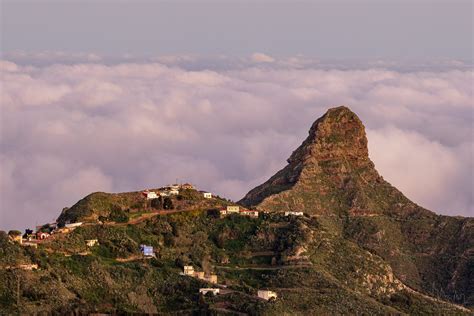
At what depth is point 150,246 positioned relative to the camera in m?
182

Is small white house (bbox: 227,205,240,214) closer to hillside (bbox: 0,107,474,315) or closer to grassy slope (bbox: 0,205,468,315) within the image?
hillside (bbox: 0,107,474,315)

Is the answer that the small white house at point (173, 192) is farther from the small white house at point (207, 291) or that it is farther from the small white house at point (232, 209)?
the small white house at point (207, 291)

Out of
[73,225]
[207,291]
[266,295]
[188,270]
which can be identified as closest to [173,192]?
[73,225]

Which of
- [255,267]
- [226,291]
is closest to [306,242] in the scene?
[255,267]

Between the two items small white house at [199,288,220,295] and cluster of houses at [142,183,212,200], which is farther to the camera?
cluster of houses at [142,183,212,200]

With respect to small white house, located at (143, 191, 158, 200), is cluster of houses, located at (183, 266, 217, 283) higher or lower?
lower

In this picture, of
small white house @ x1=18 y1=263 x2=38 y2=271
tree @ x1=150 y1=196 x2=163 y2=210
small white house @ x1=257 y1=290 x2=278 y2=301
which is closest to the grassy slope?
small white house @ x1=18 y1=263 x2=38 y2=271

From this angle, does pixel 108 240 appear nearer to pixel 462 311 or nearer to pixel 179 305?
pixel 179 305

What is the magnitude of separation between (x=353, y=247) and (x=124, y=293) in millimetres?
28197

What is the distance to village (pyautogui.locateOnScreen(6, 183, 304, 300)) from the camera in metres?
170

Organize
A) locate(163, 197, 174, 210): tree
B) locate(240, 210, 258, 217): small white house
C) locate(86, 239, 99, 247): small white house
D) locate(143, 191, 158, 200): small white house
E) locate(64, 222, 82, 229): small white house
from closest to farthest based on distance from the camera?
locate(86, 239, 99, 247): small white house
locate(64, 222, 82, 229): small white house
locate(163, 197, 174, 210): tree
locate(240, 210, 258, 217): small white house
locate(143, 191, 158, 200): small white house

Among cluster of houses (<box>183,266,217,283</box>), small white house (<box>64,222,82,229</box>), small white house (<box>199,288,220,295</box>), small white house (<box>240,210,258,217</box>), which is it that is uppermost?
small white house (<box>240,210,258,217</box>)

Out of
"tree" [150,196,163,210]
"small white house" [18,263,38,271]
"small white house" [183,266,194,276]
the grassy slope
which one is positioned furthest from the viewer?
"tree" [150,196,163,210]

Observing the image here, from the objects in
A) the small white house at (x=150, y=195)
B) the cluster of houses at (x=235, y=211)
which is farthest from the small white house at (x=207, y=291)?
the small white house at (x=150, y=195)
